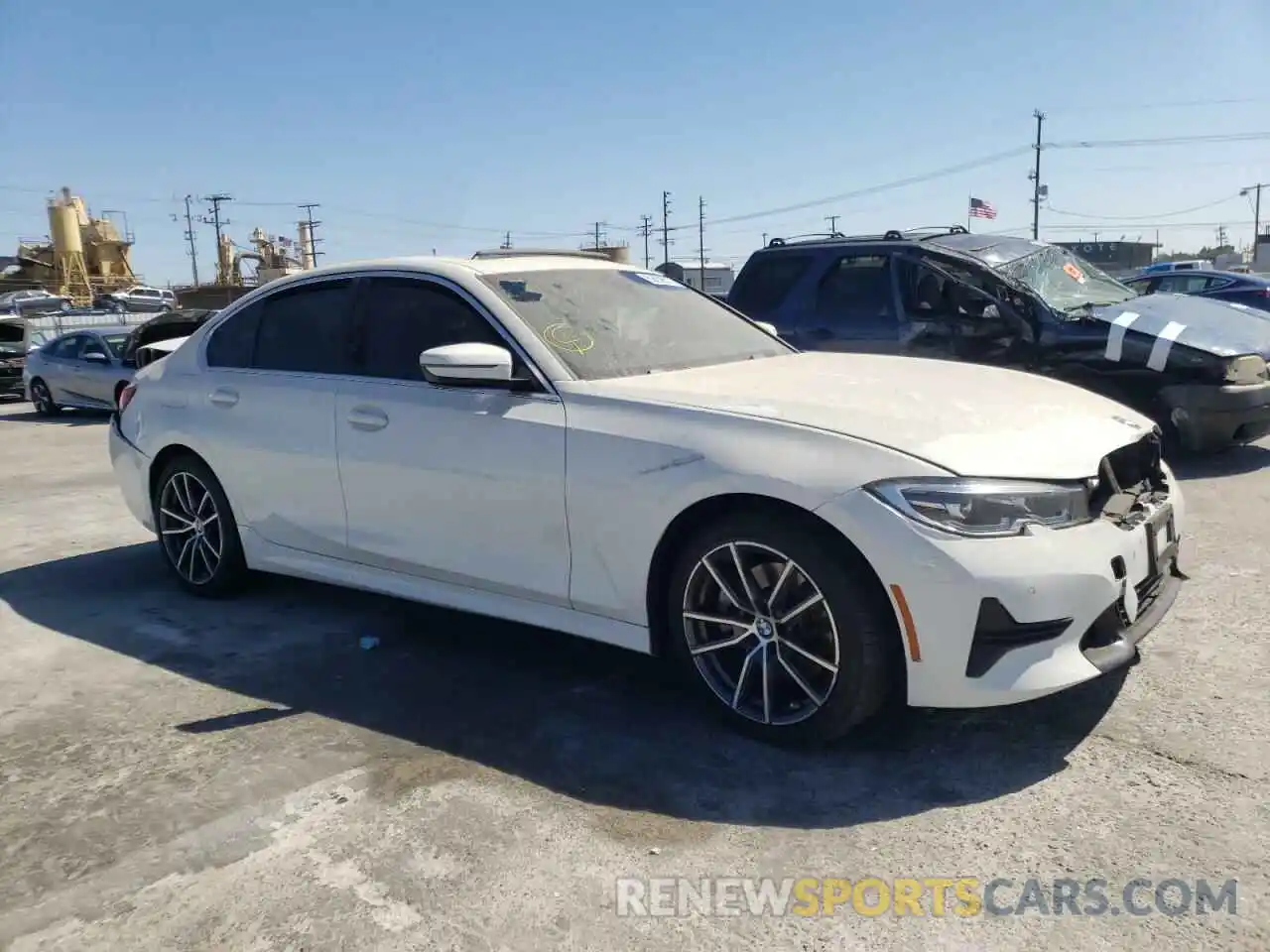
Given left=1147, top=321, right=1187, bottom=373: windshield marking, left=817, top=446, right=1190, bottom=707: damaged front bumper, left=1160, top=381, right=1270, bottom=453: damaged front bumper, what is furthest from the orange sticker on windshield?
left=817, top=446, right=1190, bottom=707: damaged front bumper

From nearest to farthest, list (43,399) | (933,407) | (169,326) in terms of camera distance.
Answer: (933,407) → (169,326) → (43,399)

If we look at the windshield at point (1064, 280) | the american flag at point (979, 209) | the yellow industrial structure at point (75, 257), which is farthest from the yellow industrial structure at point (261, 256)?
the windshield at point (1064, 280)

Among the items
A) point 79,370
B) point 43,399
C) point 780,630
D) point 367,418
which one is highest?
point 367,418

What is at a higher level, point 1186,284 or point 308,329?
point 1186,284

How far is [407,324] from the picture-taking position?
440 centimetres

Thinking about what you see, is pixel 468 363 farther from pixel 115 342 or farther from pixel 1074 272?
pixel 115 342

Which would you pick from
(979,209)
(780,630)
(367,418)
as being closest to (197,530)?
(367,418)

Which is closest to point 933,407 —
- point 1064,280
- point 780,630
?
point 780,630

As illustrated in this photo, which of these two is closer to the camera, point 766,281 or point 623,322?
point 623,322

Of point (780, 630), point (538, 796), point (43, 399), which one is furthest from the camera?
point (43, 399)

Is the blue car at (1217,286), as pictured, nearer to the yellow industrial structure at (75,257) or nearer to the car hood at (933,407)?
the car hood at (933,407)

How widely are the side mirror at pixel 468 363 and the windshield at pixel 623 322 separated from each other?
0.85 ft

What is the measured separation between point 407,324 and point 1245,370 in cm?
571

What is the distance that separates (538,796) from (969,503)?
5.00 ft
